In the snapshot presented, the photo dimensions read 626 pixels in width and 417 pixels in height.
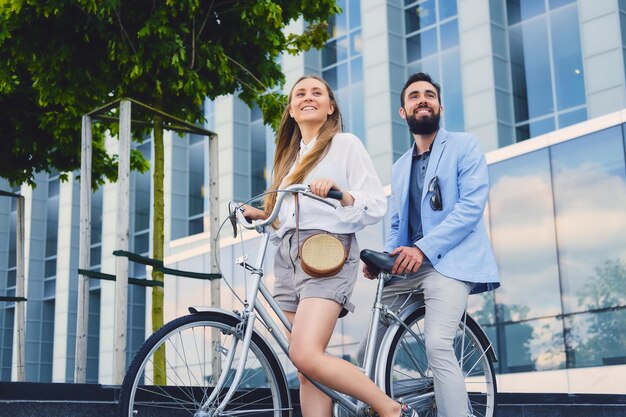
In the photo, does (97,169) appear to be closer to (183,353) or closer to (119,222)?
(119,222)

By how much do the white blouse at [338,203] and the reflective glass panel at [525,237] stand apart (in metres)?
13.3

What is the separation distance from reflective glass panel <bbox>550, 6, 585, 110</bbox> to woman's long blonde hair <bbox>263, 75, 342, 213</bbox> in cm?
1570

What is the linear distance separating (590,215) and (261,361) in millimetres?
13511

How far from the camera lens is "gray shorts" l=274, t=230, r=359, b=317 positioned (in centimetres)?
379

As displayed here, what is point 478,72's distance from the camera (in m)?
20.2

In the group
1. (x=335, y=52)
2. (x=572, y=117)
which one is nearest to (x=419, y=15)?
(x=335, y=52)

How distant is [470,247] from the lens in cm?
432

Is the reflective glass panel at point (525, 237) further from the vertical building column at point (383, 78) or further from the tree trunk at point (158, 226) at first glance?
the tree trunk at point (158, 226)

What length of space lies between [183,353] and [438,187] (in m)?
1.67

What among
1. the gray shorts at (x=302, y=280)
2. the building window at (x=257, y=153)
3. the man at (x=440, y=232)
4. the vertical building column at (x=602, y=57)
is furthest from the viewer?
the building window at (x=257, y=153)

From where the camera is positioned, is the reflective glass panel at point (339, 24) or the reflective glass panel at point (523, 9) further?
the reflective glass panel at point (339, 24)

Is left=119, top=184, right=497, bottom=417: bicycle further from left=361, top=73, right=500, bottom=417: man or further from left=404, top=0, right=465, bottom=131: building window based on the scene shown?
left=404, top=0, right=465, bottom=131: building window

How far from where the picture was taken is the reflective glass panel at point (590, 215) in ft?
51.1

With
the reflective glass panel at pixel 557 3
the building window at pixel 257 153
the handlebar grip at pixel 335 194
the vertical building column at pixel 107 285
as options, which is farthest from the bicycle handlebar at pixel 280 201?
the vertical building column at pixel 107 285
